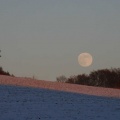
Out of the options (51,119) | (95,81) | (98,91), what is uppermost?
(95,81)

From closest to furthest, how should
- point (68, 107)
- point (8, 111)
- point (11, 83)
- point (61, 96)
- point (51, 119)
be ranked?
point (51, 119), point (8, 111), point (68, 107), point (61, 96), point (11, 83)

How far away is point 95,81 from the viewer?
162 feet

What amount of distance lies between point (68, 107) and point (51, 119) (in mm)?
3196

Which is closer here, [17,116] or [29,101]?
[17,116]

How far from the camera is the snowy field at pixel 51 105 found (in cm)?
1521

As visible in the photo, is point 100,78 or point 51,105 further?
point 100,78

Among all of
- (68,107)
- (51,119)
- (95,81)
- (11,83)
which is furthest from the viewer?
(95,81)

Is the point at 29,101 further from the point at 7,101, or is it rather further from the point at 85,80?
the point at 85,80

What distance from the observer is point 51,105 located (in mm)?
17797

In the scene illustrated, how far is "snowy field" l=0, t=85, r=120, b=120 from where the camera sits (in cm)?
1521

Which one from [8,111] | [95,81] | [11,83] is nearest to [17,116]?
[8,111]

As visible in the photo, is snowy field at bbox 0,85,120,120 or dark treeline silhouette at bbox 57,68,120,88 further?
dark treeline silhouette at bbox 57,68,120,88

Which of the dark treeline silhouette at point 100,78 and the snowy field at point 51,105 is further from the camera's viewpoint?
the dark treeline silhouette at point 100,78

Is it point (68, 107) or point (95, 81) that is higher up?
point (95, 81)
